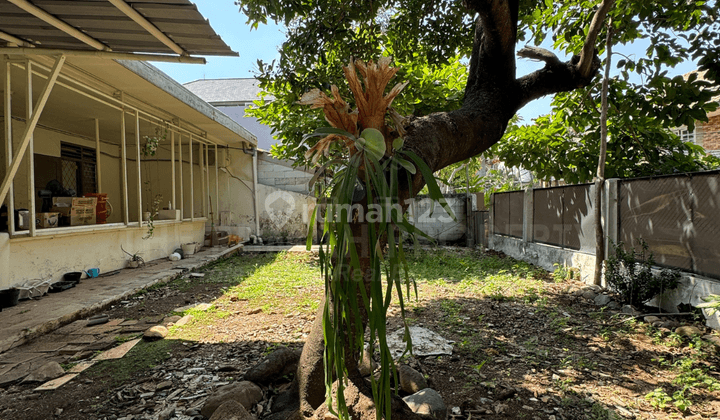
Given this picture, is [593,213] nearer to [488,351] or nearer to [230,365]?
[488,351]

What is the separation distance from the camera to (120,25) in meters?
3.49

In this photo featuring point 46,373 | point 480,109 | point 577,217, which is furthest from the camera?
point 577,217

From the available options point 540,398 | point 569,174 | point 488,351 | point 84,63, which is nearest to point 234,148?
point 84,63

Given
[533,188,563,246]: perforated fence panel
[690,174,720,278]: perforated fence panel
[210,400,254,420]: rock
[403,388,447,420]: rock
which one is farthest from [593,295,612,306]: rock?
[210,400,254,420]: rock

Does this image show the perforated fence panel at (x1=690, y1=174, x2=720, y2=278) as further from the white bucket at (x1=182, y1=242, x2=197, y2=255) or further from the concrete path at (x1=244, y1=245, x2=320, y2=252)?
the white bucket at (x1=182, y1=242, x2=197, y2=255)

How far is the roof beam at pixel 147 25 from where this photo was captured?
3010 mm

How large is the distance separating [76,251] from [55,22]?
158 inches

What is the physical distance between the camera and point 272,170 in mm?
12234

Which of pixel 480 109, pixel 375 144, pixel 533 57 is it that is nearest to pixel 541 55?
pixel 533 57

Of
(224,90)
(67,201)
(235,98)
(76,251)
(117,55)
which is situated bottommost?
(76,251)

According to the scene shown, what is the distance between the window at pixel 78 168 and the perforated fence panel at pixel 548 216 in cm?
1058

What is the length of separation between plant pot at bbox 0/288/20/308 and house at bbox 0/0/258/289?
19 cm

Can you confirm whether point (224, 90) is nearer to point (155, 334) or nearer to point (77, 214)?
point (77, 214)

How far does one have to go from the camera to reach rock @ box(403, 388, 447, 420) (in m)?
2.19
